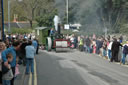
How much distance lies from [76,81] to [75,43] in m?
19.2

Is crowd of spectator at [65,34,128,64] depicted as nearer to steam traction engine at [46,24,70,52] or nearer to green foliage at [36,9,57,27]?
steam traction engine at [46,24,70,52]

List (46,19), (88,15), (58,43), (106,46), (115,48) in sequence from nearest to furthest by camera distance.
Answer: (115,48), (106,46), (58,43), (88,15), (46,19)

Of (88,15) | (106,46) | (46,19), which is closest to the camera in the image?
(106,46)

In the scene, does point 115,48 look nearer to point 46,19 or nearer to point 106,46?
point 106,46

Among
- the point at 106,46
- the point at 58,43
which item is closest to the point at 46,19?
the point at 58,43

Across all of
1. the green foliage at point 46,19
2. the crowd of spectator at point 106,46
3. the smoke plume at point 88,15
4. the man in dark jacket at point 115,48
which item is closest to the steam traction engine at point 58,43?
the crowd of spectator at point 106,46

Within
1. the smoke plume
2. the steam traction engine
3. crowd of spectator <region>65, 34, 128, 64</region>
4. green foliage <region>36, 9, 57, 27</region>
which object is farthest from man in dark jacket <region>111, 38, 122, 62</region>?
green foliage <region>36, 9, 57, 27</region>

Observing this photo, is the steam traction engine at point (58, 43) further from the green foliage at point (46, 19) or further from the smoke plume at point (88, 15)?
the green foliage at point (46, 19)

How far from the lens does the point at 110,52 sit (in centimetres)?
1903

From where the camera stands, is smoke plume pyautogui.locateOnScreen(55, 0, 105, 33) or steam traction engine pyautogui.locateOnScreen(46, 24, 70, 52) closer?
steam traction engine pyautogui.locateOnScreen(46, 24, 70, 52)

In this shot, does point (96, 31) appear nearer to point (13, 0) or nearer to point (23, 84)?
point (13, 0)

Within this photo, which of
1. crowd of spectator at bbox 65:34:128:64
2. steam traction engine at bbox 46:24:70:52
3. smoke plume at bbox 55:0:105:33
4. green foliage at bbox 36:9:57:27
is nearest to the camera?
crowd of spectator at bbox 65:34:128:64

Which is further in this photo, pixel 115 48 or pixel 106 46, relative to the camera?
pixel 106 46

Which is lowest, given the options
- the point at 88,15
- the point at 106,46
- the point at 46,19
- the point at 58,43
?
the point at 106,46
